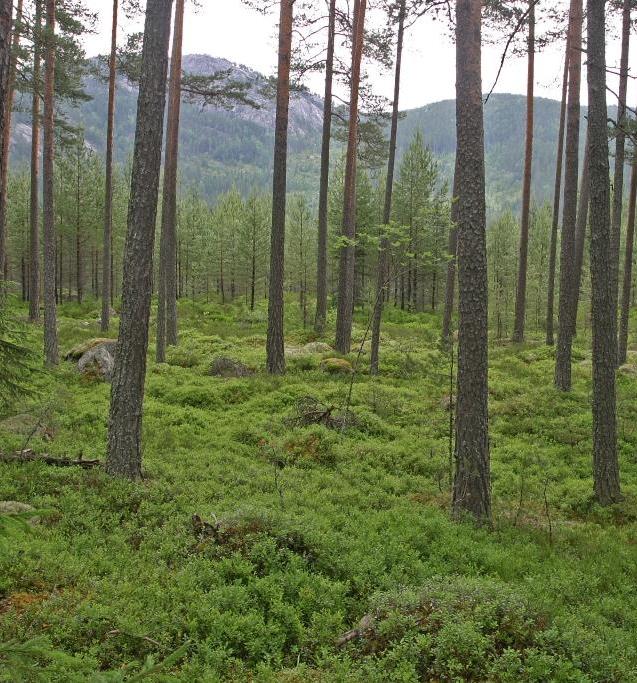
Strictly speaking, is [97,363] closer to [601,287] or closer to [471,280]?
[471,280]

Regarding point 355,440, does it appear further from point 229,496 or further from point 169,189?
point 169,189

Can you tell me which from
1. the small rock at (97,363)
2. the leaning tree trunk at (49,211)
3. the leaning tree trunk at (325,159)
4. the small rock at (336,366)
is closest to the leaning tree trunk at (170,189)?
the small rock at (97,363)

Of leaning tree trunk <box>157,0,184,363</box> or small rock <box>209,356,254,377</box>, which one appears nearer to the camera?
small rock <box>209,356,254,377</box>

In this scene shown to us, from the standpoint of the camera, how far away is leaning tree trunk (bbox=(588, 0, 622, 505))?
740cm

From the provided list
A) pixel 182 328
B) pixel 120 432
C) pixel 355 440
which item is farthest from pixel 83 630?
pixel 182 328

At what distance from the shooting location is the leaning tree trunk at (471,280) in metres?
6.44

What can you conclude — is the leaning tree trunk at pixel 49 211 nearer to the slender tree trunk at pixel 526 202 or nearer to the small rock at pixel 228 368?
the small rock at pixel 228 368

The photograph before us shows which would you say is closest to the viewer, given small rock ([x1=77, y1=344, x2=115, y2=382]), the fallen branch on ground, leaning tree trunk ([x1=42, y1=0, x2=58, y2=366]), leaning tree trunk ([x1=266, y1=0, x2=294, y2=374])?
the fallen branch on ground

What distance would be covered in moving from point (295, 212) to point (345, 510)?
105 ft

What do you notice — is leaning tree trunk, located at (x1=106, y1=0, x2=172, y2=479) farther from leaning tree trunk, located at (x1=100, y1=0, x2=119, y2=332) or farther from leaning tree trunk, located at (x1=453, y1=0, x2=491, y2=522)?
leaning tree trunk, located at (x1=100, y1=0, x2=119, y2=332)

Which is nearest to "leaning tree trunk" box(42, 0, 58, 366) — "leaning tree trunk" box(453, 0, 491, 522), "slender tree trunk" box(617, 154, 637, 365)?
"leaning tree trunk" box(453, 0, 491, 522)

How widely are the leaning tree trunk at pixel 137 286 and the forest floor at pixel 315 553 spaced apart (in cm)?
53

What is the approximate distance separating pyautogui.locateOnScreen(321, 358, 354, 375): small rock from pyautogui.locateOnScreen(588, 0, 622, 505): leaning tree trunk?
7.64m

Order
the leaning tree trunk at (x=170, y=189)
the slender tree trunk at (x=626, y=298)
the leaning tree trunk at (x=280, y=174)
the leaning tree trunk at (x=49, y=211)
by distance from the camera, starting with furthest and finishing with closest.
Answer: the slender tree trunk at (x=626, y=298), the leaning tree trunk at (x=170, y=189), the leaning tree trunk at (x=49, y=211), the leaning tree trunk at (x=280, y=174)
